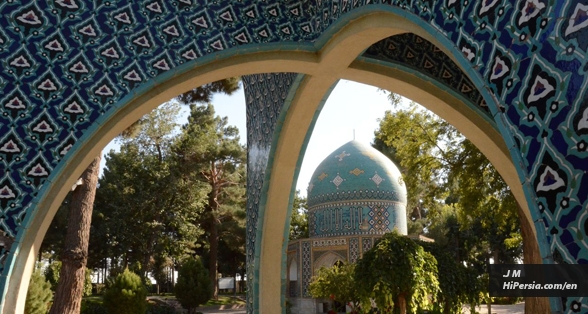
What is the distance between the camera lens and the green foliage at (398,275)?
8.03m

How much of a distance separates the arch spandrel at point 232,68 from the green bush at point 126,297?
993cm

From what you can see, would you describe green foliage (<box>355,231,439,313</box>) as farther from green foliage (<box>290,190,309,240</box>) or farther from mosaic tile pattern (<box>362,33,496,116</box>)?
green foliage (<box>290,190,309,240</box>)

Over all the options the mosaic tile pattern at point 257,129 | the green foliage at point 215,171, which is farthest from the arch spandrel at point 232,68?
the green foliage at point 215,171

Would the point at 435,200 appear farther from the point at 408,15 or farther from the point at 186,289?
the point at 186,289

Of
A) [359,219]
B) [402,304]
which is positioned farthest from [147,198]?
[402,304]

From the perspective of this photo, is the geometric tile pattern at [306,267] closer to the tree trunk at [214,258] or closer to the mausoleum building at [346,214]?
the mausoleum building at [346,214]

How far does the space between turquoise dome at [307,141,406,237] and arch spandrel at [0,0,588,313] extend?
1405cm

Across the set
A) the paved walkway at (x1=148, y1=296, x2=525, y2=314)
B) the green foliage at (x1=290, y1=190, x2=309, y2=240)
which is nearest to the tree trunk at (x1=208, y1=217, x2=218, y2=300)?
the paved walkway at (x1=148, y1=296, x2=525, y2=314)

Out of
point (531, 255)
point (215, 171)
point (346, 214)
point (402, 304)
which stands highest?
point (215, 171)

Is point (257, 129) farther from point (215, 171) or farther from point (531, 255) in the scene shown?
point (215, 171)

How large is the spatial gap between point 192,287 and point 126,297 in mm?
3593

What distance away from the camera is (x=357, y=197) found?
62.6 ft

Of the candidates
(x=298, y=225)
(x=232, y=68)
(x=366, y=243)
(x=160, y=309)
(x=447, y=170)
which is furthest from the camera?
(x=298, y=225)

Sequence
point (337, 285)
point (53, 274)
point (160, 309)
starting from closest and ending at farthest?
1. point (337, 285)
2. point (160, 309)
3. point (53, 274)
